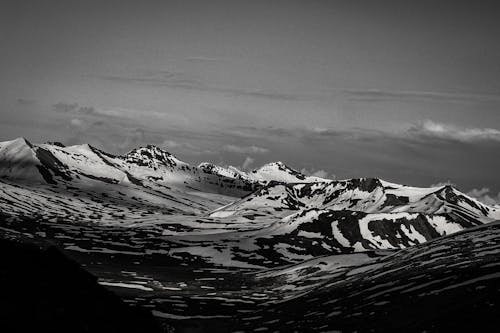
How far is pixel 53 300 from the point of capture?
38625 millimetres

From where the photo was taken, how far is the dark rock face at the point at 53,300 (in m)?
33.7

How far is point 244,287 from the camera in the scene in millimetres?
157375

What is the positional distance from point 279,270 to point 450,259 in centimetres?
8022

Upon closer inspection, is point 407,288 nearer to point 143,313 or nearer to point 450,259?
point 450,259

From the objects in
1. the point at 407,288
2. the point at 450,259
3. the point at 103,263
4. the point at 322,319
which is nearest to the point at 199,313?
the point at 322,319

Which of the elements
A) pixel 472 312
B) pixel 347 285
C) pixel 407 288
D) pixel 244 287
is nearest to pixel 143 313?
pixel 472 312

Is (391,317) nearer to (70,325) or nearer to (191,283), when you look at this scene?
(70,325)

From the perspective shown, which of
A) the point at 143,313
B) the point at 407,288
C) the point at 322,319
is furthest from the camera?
the point at 407,288

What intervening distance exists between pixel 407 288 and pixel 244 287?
248 feet

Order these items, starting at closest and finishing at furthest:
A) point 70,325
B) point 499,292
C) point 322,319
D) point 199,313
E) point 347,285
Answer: point 70,325 < point 499,292 < point 322,319 < point 199,313 < point 347,285

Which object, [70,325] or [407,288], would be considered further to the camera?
[407,288]

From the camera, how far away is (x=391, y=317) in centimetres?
7144

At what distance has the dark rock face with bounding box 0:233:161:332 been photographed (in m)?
33.7

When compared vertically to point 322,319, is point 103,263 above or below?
above
